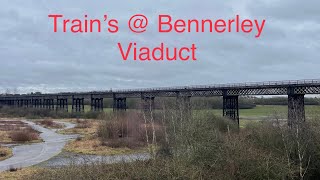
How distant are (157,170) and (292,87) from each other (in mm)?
39866

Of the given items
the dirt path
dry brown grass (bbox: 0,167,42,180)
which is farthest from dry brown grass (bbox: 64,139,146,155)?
dry brown grass (bbox: 0,167,42,180)

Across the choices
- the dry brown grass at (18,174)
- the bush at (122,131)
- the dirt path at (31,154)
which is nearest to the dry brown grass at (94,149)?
the bush at (122,131)

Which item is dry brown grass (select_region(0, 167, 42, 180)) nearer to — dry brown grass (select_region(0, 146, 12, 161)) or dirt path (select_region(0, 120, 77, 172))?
dirt path (select_region(0, 120, 77, 172))

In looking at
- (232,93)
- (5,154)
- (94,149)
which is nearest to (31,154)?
(5,154)

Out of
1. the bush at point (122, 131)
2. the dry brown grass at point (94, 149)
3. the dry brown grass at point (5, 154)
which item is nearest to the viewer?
the dry brown grass at point (5, 154)

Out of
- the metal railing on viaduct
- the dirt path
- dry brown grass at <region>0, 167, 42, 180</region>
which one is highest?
the metal railing on viaduct

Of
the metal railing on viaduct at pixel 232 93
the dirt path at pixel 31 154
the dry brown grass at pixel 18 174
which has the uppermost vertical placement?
the metal railing on viaduct at pixel 232 93

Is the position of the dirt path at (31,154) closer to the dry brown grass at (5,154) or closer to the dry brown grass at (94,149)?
the dry brown grass at (5,154)

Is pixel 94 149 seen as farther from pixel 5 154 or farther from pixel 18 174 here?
pixel 18 174

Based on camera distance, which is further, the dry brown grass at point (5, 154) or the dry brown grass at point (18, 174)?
the dry brown grass at point (5, 154)

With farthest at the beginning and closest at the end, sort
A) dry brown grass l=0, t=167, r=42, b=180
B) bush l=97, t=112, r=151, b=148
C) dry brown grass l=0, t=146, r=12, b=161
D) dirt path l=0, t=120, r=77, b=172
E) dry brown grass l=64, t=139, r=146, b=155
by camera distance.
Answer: bush l=97, t=112, r=151, b=148
dry brown grass l=64, t=139, r=146, b=155
dry brown grass l=0, t=146, r=12, b=161
dirt path l=0, t=120, r=77, b=172
dry brown grass l=0, t=167, r=42, b=180

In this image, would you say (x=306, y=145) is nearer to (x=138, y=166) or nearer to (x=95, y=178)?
(x=138, y=166)

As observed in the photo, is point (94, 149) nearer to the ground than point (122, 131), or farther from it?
nearer to the ground

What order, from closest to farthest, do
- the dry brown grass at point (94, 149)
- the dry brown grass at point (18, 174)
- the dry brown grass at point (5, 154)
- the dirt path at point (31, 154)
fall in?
the dry brown grass at point (18, 174), the dirt path at point (31, 154), the dry brown grass at point (5, 154), the dry brown grass at point (94, 149)
